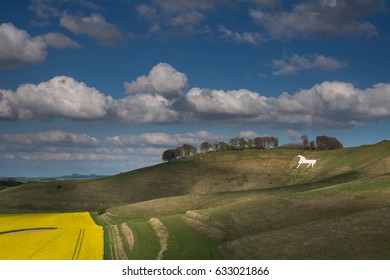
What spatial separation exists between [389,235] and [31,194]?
12225 cm

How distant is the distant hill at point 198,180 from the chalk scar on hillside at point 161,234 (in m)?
54.2

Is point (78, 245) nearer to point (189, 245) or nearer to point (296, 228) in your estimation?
point (189, 245)

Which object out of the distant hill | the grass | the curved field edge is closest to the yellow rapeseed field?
the curved field edge

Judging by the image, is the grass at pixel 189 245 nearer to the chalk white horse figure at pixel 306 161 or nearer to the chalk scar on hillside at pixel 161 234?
the chalk scar on hillside at pixel 161 234

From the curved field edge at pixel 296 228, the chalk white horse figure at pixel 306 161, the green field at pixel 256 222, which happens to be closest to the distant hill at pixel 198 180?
the green field at pixel 256 222

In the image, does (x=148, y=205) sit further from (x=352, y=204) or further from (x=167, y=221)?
(x=352, y=204)

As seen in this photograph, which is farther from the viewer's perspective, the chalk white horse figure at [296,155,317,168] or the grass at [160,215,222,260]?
the chalk white horse figure at [296,155,317,168]

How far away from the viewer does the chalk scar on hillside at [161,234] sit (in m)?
43.8

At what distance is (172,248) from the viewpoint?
147 feet

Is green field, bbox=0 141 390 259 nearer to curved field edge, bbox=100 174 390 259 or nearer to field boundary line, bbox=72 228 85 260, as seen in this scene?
curved field edge, bbox=100 174 390 259

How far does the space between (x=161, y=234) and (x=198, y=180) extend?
112 metres

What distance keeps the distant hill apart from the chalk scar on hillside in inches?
2133

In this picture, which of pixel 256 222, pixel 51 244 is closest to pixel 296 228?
pixel 256 222

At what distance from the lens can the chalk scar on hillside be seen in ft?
144
